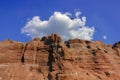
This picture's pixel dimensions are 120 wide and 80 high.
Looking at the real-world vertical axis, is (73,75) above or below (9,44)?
below

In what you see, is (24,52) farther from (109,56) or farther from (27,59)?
(109,56)

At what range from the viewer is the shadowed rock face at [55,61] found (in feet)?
434

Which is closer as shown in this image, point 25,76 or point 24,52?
point 25,76

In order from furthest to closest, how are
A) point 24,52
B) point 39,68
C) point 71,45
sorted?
point 71,45 < point 24,52 < point 39,68

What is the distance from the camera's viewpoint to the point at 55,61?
137 meters

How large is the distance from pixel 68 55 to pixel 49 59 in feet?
27.1

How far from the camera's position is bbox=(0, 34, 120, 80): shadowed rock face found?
132 metres

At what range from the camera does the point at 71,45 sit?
6137 inches

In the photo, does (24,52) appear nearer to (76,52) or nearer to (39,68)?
(39,68)

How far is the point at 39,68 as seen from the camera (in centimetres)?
13700

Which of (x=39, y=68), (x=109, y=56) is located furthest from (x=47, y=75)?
(x=109, y=56)

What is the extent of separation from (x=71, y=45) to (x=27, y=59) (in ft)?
78.6

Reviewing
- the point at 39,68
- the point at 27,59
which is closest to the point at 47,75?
the point at 39,68

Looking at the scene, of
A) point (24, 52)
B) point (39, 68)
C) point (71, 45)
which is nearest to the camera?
point (39, 68)
